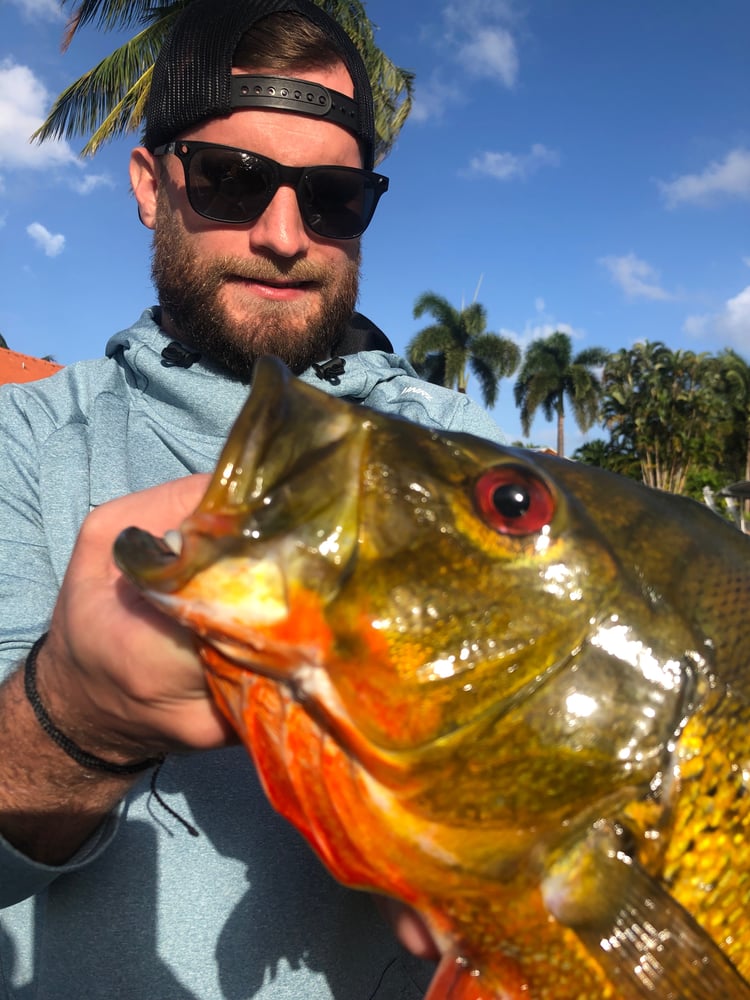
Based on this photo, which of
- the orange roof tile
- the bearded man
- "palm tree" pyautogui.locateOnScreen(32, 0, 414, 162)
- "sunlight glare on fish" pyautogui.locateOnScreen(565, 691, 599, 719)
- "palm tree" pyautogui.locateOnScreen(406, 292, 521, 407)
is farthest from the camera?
"palm tree" pyautogui.locateOnScreen(406, 292, 521, 407)

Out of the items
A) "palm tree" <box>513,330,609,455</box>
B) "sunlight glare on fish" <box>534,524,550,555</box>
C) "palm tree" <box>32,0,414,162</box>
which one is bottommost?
"sunlight glare on fish" <box>534,524,550,555</box>

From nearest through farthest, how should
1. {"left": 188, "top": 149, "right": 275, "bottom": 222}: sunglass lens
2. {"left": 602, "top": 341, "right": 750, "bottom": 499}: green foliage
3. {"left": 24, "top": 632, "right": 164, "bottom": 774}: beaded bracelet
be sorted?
{"left": 24, "top": 632, "right": 164, "bottom": 774}: beaded bracelet, {"left": 188, "top": 149, "right": 275, "bottom": 222}: sunglass lens, {"left": 602, "top": 341, "right": 750, "bottom": 499}: green foliage

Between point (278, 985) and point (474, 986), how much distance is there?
1.11 meters

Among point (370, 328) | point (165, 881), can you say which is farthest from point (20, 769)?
point (370, 328)

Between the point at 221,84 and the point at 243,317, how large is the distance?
936 mm

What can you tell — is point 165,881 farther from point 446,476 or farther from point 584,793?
point 446,476

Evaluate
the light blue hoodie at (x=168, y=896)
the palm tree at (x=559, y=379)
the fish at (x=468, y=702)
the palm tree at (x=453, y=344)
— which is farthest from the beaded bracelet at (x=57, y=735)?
the palm tree at (x=559, y=379)

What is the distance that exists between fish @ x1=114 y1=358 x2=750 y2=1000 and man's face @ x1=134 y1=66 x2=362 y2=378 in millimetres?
1855

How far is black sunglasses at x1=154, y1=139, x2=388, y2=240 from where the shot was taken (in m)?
2.80

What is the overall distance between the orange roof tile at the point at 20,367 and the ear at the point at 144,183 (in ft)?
18.5

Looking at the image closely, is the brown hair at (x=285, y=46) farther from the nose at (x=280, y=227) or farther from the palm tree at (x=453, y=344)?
the palm tree at (x=453, y=344)

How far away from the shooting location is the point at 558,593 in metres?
1.16

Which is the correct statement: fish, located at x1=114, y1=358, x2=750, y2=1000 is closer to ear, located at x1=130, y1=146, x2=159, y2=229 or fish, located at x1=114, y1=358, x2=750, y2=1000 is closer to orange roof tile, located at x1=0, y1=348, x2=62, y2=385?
ear, located at x1=130, y1=146, x2=159, y2=229

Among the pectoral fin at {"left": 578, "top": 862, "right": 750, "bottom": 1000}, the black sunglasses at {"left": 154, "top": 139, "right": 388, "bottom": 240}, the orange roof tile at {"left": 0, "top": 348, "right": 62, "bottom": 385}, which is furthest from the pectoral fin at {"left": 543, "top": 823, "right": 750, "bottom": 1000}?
the orange roof tile at {"left": 0, "top": 348, "right": 62, "bottom": 385}
